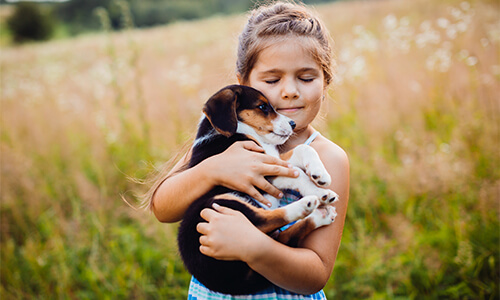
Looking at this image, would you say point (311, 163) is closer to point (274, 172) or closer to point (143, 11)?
point (274, 172)

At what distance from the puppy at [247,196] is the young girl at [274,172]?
0.06 meters

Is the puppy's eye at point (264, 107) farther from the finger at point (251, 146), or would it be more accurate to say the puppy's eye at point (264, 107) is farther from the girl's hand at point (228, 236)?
the girl's hand at point (228, 236)

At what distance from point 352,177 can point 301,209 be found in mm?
2610

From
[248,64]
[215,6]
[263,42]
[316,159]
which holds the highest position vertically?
[263,42]

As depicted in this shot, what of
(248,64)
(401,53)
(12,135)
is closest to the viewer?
(248,64)

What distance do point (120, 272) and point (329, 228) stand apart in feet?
7.99

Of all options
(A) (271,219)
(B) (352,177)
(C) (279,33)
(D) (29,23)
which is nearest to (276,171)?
(A) (271,219)

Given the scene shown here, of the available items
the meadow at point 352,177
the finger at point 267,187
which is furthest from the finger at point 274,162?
the meadow at point 352,177

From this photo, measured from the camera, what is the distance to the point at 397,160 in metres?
4.38

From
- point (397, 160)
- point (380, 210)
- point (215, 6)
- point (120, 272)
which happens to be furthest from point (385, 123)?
point (215, 6)

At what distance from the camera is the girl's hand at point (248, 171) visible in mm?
1692

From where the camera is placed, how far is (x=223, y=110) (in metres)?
1.87

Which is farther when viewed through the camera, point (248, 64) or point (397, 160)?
point (397, 160)

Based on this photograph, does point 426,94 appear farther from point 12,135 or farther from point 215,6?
point 215,6
